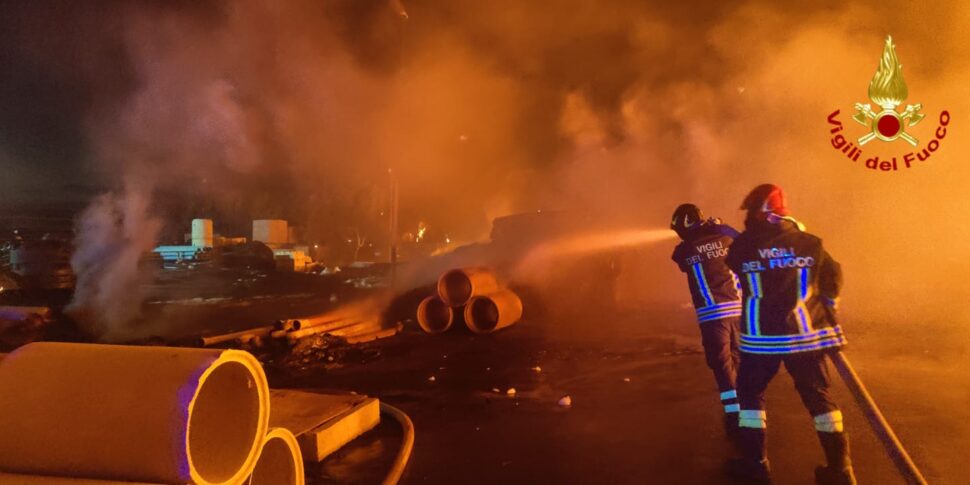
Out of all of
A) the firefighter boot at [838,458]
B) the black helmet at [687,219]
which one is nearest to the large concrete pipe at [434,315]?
the black helmet at [687,219]

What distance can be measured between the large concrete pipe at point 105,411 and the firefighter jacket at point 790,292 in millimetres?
2708

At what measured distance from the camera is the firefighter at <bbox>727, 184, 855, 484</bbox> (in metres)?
3.33

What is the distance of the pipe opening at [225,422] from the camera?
103 inches

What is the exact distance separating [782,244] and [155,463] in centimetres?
319

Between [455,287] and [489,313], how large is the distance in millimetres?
658

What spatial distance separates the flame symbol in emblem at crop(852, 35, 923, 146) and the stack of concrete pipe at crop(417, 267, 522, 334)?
6027mm

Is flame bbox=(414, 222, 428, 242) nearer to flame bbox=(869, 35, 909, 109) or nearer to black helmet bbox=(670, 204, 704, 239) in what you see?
flame bbox=(869, 35, 909, 109)

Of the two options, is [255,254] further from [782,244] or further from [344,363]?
[782,244]

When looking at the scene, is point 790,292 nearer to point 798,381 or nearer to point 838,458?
point 798,381

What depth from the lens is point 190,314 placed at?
11000 millimetres

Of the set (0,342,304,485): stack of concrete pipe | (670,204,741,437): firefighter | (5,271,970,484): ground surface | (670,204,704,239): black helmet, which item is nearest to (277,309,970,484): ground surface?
(5,271,970,484): ground surface

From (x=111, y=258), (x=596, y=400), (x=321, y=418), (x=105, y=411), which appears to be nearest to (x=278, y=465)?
(x=105, y=411)

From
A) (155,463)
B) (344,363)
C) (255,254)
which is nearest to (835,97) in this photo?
(344,363)

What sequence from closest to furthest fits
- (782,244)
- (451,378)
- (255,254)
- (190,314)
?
(782,244) → (451,378) → (190,314) → (255,254)
